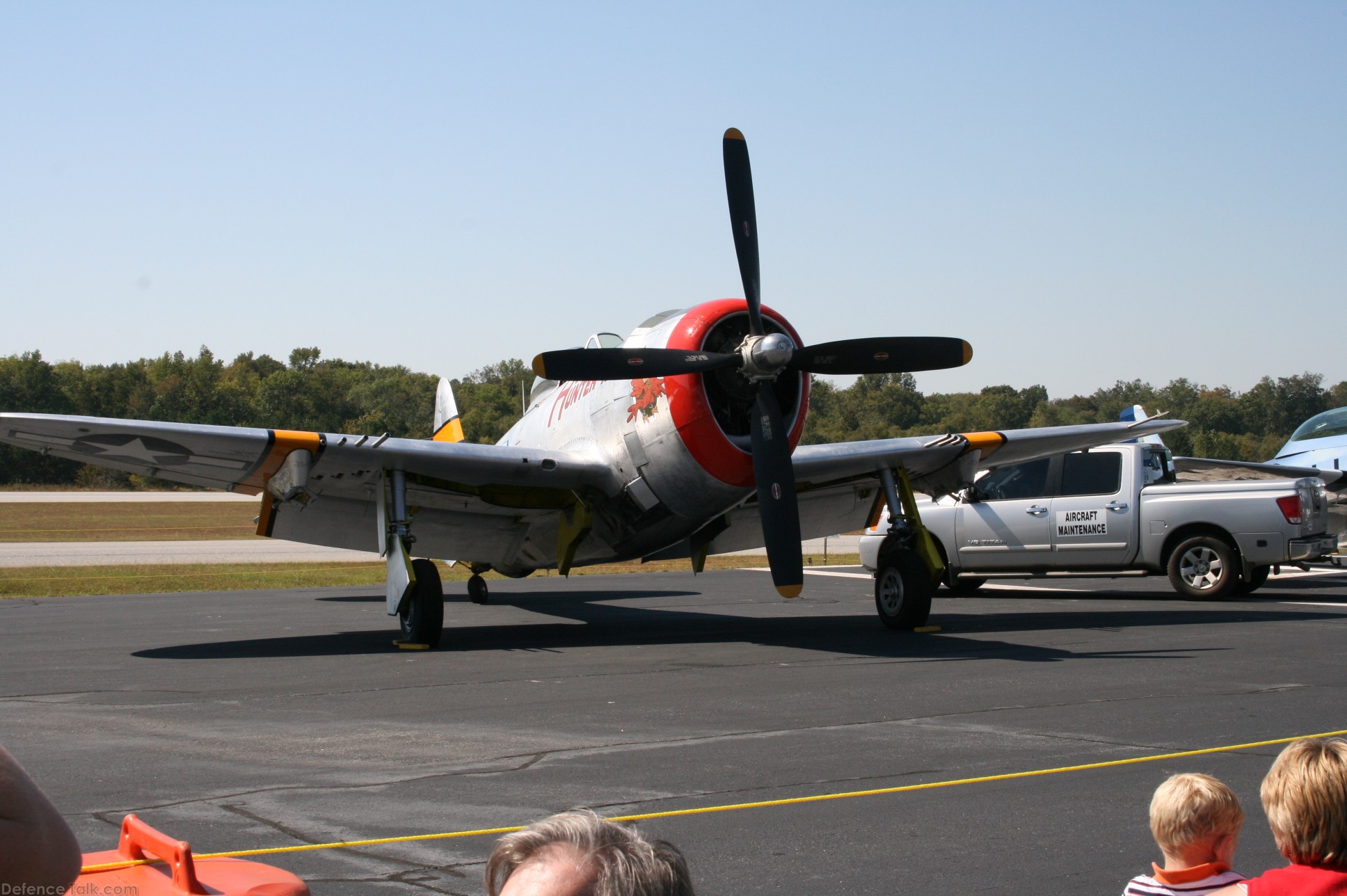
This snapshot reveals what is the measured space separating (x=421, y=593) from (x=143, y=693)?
135 inches

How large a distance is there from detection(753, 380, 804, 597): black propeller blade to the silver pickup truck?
4.98 metres

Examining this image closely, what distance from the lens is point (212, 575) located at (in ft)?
84.1

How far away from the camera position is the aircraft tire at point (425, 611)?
1235 centimetres

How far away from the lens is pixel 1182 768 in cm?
614

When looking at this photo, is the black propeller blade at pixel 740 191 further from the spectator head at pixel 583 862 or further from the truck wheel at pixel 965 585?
the spectator head at pixel 583 862

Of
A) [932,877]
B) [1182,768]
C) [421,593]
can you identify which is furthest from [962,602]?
[932,877]

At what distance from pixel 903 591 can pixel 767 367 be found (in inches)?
135

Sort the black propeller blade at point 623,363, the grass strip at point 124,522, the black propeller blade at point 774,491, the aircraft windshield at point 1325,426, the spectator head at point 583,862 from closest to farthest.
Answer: the spectator head at point 583,862 → the black propeller blade at point 623,363 → the black propeller blade at point 774,491 → the aircraft windshield at point 1325,426 → the grass strip at point 124,522

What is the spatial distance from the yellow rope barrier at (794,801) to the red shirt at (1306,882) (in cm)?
208

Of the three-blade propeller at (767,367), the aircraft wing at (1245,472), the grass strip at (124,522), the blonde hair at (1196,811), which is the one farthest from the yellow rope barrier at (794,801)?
the grass strip at (124,522)

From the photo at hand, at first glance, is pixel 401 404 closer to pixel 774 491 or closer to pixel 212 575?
pixel 212 575

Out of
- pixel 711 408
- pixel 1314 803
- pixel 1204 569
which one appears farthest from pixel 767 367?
pixel 1314 803

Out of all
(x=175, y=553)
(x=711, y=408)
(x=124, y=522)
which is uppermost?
(x=711, y=408)

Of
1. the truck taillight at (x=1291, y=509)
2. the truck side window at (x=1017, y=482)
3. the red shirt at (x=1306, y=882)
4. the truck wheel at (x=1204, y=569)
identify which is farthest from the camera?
the truck side window at (x=1017, y=482)
